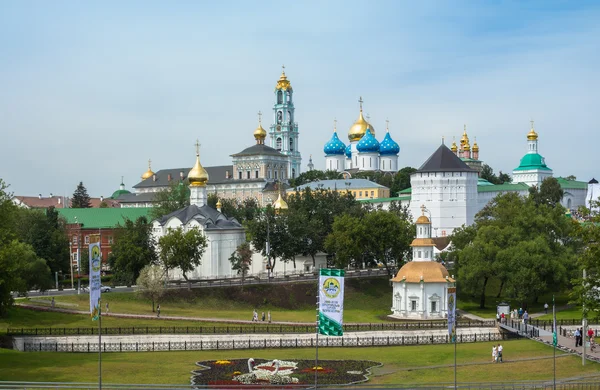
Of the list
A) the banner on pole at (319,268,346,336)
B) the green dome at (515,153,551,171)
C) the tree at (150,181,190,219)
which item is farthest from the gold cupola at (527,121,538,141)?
the banner on pole at (319,268,346,336)

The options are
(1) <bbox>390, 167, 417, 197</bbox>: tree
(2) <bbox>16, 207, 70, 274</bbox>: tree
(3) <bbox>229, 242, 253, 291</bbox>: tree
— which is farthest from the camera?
(1) <bbox>390, 167, 417, 197</bbox>: tree

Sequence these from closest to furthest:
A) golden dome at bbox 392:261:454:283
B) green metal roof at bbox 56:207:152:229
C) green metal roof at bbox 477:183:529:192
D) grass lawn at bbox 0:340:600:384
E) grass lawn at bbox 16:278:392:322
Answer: grass lawn at bbox 0:340:600:384, grass lawn at bbox 16:278:392:322, golden dome at bbox 392:261:454:283, green metal roof at bbox 56:207:152:229, green metal roof at bbox 477:183:529:192

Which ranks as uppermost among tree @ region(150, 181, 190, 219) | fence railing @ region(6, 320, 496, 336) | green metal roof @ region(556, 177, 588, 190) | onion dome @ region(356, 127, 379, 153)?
onion dome @ region(356, 127, 379, 153)

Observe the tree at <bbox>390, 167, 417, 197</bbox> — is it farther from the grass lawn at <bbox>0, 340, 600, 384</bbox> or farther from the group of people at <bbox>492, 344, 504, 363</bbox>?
the group of people at <bbox>492, 344, 504, 363</bbox>

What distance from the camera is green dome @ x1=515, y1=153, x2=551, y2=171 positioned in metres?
162

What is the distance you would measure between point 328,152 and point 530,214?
98.2m

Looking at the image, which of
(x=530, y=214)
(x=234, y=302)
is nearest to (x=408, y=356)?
(x=234, y=302)

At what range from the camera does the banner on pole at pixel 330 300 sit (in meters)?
37.5

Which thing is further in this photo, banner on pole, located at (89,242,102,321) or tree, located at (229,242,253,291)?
tree, located at (229,242,253,291)

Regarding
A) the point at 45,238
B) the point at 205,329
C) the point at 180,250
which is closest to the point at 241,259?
the point at 180,250

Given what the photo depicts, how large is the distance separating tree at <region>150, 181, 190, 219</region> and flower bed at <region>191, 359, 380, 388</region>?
62.3 metres

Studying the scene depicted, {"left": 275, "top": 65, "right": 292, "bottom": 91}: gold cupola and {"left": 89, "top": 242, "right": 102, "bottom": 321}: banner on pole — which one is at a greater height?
{"left": 275, "top": 65, "right": 292, "bottom": 91}: gold cupola

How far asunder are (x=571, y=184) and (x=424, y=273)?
9789 cm

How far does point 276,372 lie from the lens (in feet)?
153
